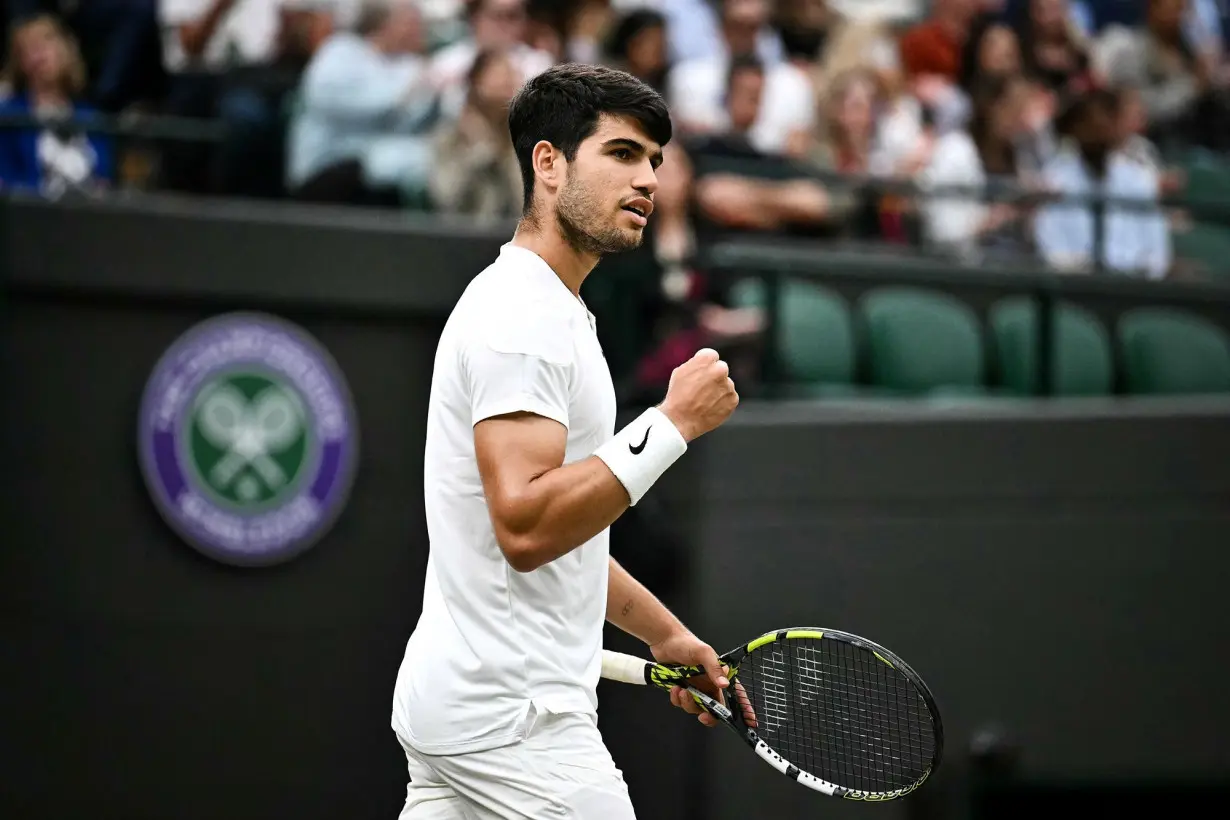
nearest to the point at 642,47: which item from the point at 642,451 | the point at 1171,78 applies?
the point at 1171,78

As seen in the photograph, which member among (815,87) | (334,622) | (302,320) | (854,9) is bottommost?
(334,622)

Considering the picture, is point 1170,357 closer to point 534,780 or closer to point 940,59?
point 940,59

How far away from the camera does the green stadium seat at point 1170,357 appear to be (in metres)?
8.27

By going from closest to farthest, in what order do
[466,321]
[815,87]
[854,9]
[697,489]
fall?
[466,321]
[697,489]
[815,87]
[854,9]

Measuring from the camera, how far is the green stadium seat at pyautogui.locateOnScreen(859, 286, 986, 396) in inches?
305

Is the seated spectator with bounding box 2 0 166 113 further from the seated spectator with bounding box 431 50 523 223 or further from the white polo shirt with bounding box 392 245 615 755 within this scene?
the white polo shirt with bounding box 392 245 615 755

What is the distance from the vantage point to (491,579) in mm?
2934

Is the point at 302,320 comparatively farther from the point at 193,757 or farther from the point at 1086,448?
the point at 1086,448

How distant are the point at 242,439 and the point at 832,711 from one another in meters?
3.52

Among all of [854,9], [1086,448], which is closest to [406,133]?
[1086,448]

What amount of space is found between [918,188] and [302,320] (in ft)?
9.04

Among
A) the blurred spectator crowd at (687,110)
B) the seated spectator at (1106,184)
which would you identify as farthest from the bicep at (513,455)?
the seated spectator at (1106,184)

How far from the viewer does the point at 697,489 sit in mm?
6875

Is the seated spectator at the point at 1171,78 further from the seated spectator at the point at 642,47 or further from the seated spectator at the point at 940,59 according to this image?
the seated spectator at the point at 642,47
